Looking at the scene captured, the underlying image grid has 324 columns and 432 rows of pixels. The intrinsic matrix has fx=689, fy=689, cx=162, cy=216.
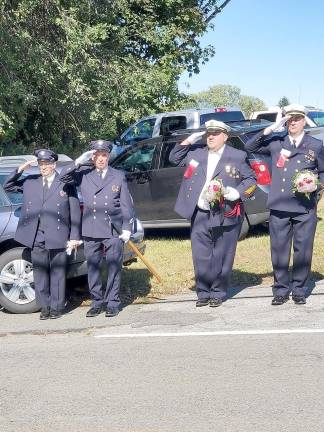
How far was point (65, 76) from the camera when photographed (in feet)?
47.7

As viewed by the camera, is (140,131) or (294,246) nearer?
(294,246)

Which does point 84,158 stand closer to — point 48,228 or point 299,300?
point 48,228

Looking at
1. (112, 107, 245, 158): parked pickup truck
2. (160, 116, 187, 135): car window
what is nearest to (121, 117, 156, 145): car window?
(112, 107, 245, 158): parked pickup truck

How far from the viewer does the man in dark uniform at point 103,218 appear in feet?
22.7

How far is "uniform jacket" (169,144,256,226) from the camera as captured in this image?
6996 mm

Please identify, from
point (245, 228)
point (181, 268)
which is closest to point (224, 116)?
point (245, 228)

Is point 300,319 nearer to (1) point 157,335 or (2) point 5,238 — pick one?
(1) point 157,335

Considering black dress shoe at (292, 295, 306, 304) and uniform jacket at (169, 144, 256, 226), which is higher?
uniform jacket at (169, 144, 256, 226)

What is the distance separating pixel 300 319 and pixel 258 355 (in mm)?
1132

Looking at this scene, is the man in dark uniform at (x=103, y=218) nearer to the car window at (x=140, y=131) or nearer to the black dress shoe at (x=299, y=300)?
the black dress shoe at (x=299, y=300)

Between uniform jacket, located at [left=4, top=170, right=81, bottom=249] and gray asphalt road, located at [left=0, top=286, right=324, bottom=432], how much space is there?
2.74ft

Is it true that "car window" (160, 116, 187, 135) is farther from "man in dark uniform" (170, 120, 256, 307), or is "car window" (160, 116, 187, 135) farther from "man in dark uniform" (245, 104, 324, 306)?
"man in dark uniform" (245, 104, 324, 306)

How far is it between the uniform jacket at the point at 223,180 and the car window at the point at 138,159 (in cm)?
393

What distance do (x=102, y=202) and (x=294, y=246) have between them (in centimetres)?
199
